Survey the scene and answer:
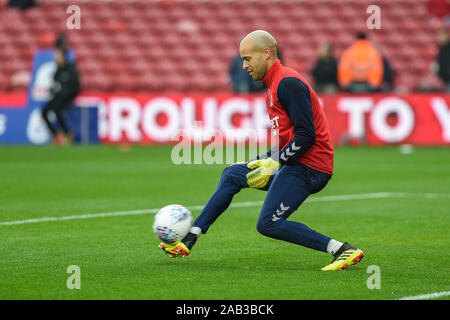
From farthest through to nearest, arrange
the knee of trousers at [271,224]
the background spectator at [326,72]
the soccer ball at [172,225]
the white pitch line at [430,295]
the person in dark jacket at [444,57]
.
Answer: the person in dark jacket at [444,57], the background spectator at [326,72], the soccer ball at [172,225], the knee of trousers at [271,224], the white pitch line at [430,295]

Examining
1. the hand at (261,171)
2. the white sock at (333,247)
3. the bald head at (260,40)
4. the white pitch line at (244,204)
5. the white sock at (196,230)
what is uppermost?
the bald head at (260,40)

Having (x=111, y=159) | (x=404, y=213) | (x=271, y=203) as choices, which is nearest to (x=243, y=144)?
(x=111, y=159)

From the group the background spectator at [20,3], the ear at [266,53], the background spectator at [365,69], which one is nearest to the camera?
the ear at [266,53]

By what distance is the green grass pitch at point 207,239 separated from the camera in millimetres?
5906

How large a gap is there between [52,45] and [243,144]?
669cm

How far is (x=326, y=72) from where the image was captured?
71.6ft

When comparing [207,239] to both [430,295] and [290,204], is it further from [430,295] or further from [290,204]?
[430,295]

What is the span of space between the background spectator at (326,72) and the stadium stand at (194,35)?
3.54 meters

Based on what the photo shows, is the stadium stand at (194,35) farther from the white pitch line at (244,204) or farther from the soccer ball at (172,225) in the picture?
the soccer ball at (172,225)

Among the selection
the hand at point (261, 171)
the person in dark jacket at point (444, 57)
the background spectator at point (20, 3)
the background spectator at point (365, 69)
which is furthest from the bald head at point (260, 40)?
the background spectator at point (20, 3)

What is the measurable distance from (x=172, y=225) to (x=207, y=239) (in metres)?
1.39

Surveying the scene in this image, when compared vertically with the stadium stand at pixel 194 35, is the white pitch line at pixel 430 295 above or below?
below

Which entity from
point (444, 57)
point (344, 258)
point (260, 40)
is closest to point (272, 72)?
point (260, 40)

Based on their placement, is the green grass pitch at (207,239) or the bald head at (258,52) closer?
the green grass pitch at (207,239)
